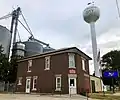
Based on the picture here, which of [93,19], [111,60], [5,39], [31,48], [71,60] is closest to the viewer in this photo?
[71,60]

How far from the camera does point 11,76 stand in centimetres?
4144

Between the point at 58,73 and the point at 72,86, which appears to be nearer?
the point at 72,86

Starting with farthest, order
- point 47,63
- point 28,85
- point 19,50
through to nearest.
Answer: point 19,50, point 28,85, point 47,63

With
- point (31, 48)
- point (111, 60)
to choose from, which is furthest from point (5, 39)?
point (111, 60)

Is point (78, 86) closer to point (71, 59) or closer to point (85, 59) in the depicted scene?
point (71, 59)

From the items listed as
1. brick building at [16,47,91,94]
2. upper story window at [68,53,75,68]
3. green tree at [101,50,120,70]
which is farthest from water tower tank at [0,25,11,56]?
green tree at [101,50,120,70]

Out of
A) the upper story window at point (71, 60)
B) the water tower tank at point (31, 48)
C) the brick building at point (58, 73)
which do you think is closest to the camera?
the brick building at point (58, 73)

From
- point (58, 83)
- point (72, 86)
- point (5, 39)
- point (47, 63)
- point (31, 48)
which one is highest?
point (5, 39)

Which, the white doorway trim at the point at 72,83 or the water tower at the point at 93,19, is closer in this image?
the white doorway trim at the point at 72,83

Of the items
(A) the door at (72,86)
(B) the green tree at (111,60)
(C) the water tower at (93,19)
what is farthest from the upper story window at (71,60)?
(B) the green tree at (111,60)

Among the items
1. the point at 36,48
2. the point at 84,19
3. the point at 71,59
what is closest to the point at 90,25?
the point at 84,19

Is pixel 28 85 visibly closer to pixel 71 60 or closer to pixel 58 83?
pixel 58 83

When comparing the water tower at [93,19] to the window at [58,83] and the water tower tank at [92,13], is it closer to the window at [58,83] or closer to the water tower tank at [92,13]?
the water tower tank at [92,13]

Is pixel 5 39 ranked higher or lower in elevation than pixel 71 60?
higher
